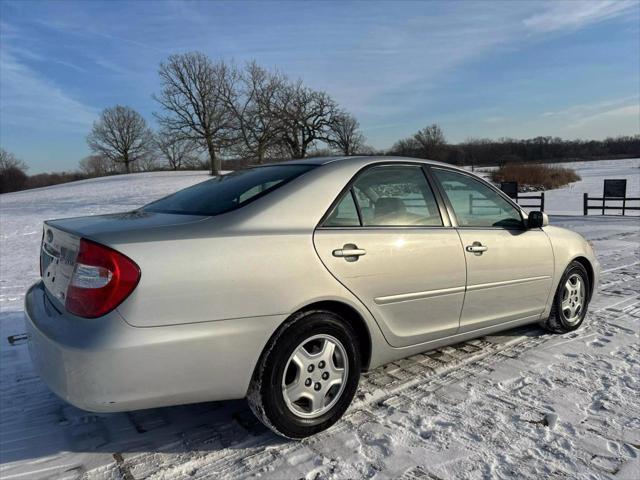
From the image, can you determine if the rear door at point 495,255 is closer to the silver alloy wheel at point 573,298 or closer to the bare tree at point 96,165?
the silver alloy wheel at point 573,298

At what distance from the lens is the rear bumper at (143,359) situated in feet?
6.63

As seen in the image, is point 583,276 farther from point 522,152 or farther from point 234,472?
point 522,152

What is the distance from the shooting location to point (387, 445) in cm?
243

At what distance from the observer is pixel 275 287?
2.31 metres

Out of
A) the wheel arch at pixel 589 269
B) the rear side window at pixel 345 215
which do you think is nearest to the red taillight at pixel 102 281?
the rear side window at pixel 345 215

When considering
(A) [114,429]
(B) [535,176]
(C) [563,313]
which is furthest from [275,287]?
(B) [535,176]

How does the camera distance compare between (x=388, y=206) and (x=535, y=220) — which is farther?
(x=535, y=220)

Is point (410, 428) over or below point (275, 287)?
below

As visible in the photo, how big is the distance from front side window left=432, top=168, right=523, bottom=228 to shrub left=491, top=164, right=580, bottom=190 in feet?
105

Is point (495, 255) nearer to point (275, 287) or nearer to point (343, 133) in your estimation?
point (275, 287)

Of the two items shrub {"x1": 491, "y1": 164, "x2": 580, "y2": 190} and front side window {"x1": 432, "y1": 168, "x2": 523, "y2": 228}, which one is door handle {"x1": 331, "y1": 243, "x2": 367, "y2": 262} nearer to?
front side window {"x1": 432, "y1": 168, "x2": 523, "y2": 228}

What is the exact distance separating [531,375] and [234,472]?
218 cm

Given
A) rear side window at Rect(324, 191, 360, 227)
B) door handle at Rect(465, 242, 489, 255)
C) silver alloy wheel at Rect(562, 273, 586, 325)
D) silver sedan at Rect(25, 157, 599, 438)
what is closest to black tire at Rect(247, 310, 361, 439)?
silver sedan at Rect(25, 157, 599, 438)

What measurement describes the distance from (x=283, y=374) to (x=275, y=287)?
1.55 feet
